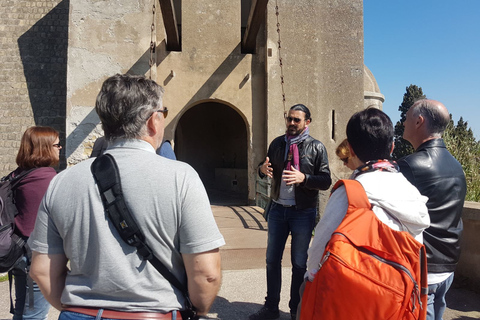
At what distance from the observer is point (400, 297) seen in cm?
133

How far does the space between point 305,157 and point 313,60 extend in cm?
639

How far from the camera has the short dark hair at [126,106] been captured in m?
1.39

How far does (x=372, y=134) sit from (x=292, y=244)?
5.53 feet

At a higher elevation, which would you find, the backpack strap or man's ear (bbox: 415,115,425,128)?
man's ear (bbox: 415,115,425,128)

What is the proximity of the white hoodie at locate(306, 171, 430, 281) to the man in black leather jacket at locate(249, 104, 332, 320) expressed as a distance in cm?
138

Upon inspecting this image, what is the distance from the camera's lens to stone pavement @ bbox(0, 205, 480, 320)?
135 inches

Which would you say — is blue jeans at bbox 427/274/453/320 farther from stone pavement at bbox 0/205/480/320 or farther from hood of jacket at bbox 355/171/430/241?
stone pavement at bbox 0/205/480/320

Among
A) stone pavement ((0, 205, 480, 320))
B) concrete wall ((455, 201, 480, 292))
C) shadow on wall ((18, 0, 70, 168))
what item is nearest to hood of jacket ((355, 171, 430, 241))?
stone pavement ((0, 205, 480, 320))

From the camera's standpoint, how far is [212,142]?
51.7ft

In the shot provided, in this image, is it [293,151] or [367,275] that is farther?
[293,151]

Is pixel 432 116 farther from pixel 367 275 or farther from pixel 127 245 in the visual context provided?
pixel 127 245

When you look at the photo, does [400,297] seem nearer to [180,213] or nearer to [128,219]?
[180,213]

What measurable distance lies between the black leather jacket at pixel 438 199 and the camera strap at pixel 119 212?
1.44 m

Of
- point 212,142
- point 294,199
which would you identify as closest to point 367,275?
point 294,199
